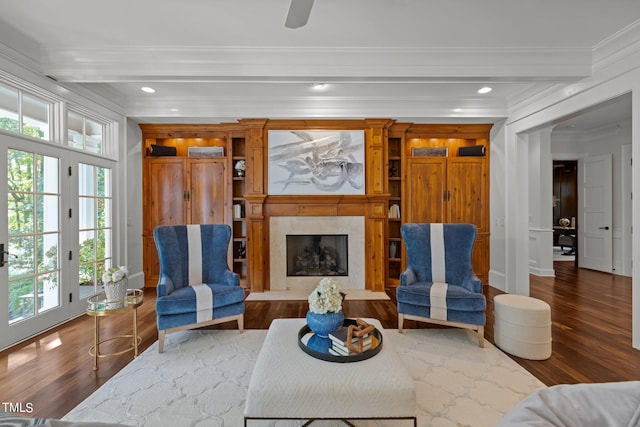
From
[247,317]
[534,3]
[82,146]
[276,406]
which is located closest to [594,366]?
[276,406]

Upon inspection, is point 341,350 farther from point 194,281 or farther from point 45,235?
point 45,235

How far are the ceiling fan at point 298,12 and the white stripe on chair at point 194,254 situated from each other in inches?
87.4

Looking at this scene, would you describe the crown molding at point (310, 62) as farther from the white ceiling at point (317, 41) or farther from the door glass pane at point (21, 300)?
the door glass pane at point (21, 300)

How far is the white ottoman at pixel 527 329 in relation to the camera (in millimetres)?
2484

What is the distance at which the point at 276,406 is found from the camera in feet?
4.71

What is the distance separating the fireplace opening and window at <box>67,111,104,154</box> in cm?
282

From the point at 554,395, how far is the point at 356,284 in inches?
148

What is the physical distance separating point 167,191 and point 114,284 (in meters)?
2.57

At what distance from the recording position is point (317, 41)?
283 centimetres

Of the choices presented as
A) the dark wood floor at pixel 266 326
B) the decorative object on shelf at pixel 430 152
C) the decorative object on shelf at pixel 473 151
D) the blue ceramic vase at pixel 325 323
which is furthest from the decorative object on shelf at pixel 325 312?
A: the decorative object on shelf at pixel 473 151

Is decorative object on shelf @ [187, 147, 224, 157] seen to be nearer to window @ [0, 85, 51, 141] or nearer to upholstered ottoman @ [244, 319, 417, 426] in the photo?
window @ [0, 85, 51, 141]

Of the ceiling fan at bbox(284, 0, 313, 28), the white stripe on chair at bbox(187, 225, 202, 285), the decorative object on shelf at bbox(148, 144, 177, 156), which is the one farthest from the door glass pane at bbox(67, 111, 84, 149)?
the ceiling fan at bbox(284, 0, 313, 28)

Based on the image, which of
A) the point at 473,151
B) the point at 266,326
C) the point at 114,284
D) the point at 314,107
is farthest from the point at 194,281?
the point at 473,151

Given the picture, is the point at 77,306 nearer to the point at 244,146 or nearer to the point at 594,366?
the point at 244,146
